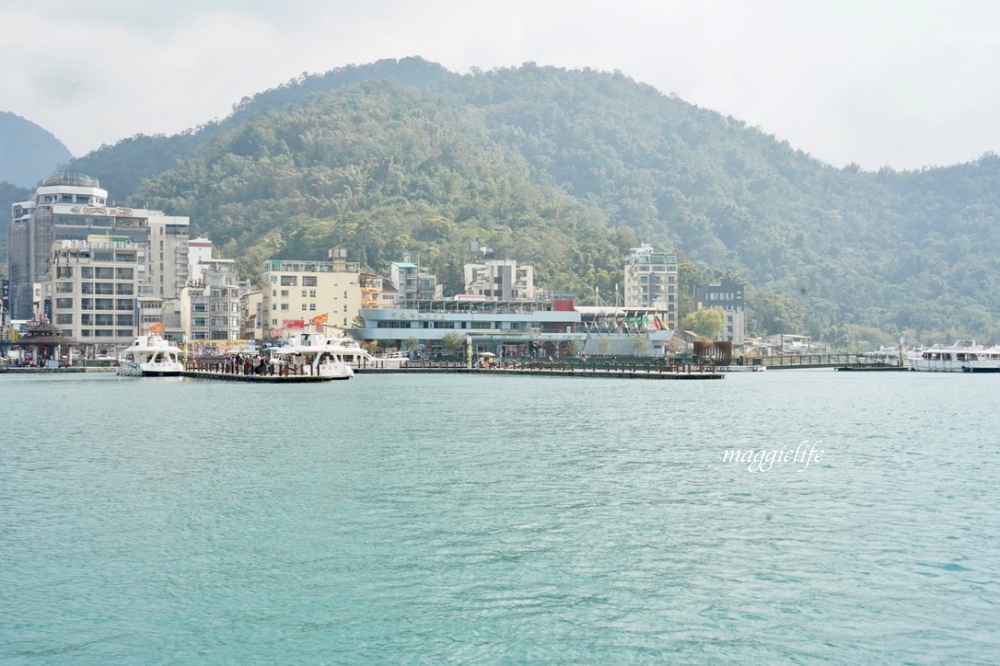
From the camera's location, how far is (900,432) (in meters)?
37.3

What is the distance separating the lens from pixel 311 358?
254 ft

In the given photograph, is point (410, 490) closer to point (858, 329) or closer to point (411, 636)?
point (411, 636)

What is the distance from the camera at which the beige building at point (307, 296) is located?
10531 centimetres

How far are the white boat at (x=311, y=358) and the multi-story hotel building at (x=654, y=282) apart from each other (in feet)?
219

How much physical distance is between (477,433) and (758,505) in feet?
50.3

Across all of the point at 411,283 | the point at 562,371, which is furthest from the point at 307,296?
the point at 562,371

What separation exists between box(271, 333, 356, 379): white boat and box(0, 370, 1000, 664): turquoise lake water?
37.2 m

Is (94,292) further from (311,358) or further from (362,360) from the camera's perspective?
(311,358)

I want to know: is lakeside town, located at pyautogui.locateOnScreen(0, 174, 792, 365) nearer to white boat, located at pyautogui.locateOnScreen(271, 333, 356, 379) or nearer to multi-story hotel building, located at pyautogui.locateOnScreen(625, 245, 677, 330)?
multi-story hotel building, located at pyautogui.locateOnScreen(625, 245, 677, 330)

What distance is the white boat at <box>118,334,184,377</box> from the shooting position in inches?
3243

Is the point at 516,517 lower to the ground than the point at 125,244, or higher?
lower

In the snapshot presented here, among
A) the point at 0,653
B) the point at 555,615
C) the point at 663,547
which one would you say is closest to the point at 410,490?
the point at 663,547

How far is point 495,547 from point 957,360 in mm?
98992

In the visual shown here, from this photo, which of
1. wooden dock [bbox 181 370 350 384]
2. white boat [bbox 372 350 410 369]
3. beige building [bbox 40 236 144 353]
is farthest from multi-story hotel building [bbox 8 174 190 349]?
wooden dock [bbox 181 370 350 384]
